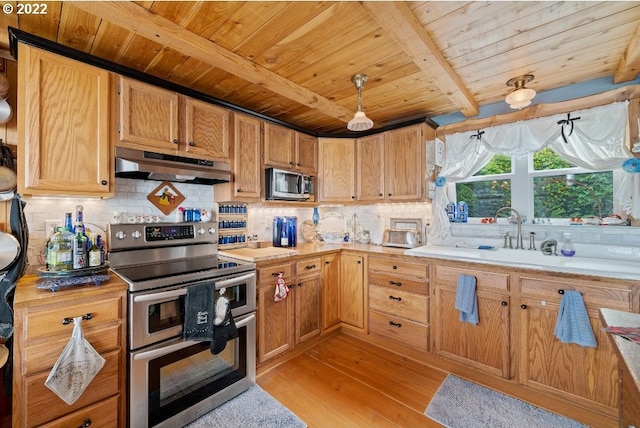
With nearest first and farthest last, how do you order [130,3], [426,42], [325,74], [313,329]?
[130,3], [426,42], [325,74], [313,329]

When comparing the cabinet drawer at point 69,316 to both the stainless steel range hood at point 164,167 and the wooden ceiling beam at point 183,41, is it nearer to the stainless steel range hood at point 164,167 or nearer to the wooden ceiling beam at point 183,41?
the stainless steel range hood at point 164,167

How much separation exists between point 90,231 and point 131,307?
0.81m

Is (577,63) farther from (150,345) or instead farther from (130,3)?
(150,345)

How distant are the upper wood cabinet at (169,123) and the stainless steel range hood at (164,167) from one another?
63 millimetres

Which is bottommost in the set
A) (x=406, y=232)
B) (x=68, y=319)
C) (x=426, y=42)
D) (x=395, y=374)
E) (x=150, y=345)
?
(x=395, y=374)

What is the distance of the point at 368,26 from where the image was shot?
1.58 m

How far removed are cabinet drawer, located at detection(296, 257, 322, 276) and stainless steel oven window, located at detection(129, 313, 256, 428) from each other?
1.97 feet

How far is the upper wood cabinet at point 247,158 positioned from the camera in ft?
7.89

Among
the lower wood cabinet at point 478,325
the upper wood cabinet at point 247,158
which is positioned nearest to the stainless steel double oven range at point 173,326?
the upper wood cabinet at point 247,158

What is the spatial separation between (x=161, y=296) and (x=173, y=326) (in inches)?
8.5

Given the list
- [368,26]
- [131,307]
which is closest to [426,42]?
[368,26]

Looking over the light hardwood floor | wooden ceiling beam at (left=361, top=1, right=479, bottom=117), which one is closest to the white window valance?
wooden ceiling beam at (left=361, top=1, right=479, bottom=117)

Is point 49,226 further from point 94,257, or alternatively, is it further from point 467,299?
point 467,299

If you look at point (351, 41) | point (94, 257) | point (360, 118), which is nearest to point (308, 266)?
point (360, 118)
